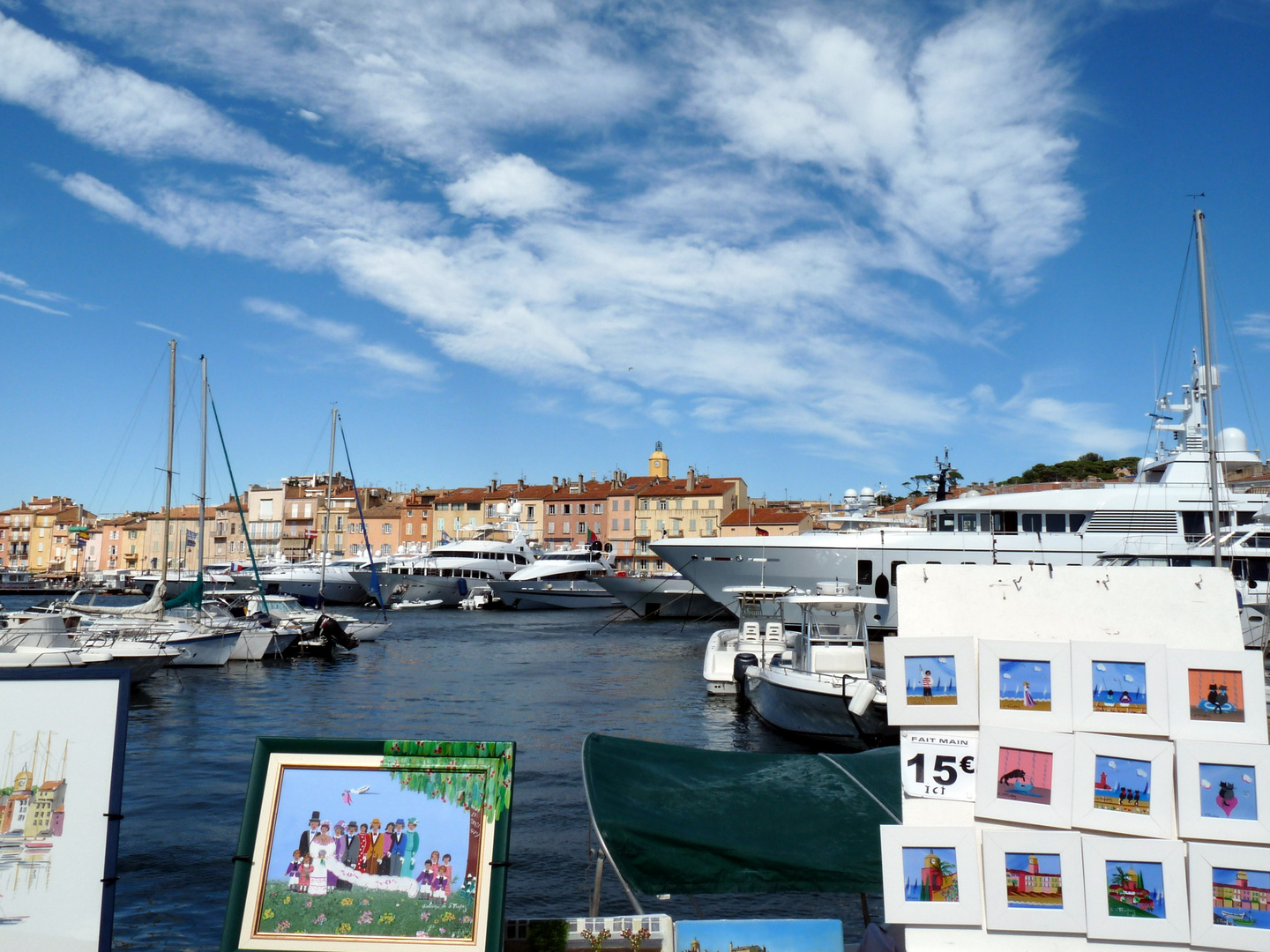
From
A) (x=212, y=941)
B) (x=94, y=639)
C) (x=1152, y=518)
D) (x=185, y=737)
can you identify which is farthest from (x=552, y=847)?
(x=1152, y=518)

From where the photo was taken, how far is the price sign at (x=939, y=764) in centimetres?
425

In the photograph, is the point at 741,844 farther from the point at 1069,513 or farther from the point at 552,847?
the point at 1069,513

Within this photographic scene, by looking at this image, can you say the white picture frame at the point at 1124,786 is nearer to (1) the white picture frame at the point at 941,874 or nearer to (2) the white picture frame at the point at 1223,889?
(2) the white picture frame at the point at 1223,889

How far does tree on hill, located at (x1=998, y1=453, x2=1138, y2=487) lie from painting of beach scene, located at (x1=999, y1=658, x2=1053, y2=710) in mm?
85482

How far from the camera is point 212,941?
8898 mm

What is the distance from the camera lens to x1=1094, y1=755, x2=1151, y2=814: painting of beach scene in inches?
158

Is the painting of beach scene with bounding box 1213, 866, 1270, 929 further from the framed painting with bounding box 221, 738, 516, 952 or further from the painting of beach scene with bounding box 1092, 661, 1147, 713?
the framed painting with bounding box 221, 738, 516, 952

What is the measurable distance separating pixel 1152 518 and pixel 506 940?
36203 millimetres

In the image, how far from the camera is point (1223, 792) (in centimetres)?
394

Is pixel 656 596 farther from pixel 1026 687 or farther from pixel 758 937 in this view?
pixel 1026 687

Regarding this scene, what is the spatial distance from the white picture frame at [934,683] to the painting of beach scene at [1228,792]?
96 cm

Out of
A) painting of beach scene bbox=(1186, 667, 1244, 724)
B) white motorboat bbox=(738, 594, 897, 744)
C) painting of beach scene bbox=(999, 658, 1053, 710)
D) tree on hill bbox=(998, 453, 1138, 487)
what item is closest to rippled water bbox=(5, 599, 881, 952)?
white motorboat bbox=(738, 594, 897, 744)

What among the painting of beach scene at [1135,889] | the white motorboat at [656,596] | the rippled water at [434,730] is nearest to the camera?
the painting of beach scene at [1135,889]

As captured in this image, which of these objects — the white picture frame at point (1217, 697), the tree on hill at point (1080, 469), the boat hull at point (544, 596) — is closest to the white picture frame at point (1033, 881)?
the white picture frame at point (1217, 697)
